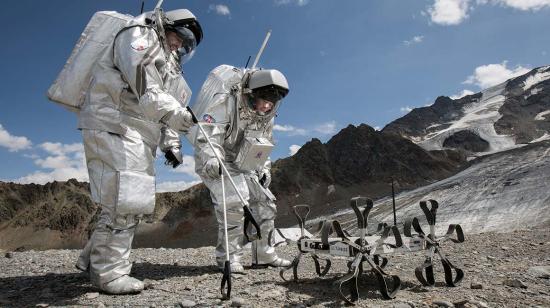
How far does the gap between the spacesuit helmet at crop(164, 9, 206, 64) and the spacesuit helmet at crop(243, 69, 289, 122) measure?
52.7 inches

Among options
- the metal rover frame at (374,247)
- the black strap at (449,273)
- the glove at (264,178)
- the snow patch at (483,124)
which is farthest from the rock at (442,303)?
the snow patch at (483,124)

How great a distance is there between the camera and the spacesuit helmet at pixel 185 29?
485 cm

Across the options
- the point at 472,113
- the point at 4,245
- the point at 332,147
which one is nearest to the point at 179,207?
the point at 332,147

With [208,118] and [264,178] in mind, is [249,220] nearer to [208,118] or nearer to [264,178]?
[208,118]

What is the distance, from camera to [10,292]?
15.3 ft

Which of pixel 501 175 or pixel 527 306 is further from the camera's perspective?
pixel 501 175

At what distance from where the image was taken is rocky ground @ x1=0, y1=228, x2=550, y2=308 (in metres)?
4.04

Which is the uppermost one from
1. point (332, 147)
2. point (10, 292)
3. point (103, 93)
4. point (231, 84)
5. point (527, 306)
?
point (332, 147)

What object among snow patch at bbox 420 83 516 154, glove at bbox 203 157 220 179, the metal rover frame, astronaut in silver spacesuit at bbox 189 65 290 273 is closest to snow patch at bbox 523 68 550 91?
snow patch at bbox 420 83 516 154

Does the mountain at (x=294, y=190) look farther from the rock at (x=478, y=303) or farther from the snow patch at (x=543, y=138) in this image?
the rock at (x=478, y=303)

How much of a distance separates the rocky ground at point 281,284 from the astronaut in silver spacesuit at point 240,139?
21.7 inches

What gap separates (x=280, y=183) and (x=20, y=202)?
279ft

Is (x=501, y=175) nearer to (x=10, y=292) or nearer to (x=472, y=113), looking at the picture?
(x=10, y=292)

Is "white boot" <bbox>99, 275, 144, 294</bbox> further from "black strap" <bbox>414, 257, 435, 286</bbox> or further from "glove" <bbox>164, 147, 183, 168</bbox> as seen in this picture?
"black strap" <bbox>414, 257, 435, 286</bbox>
